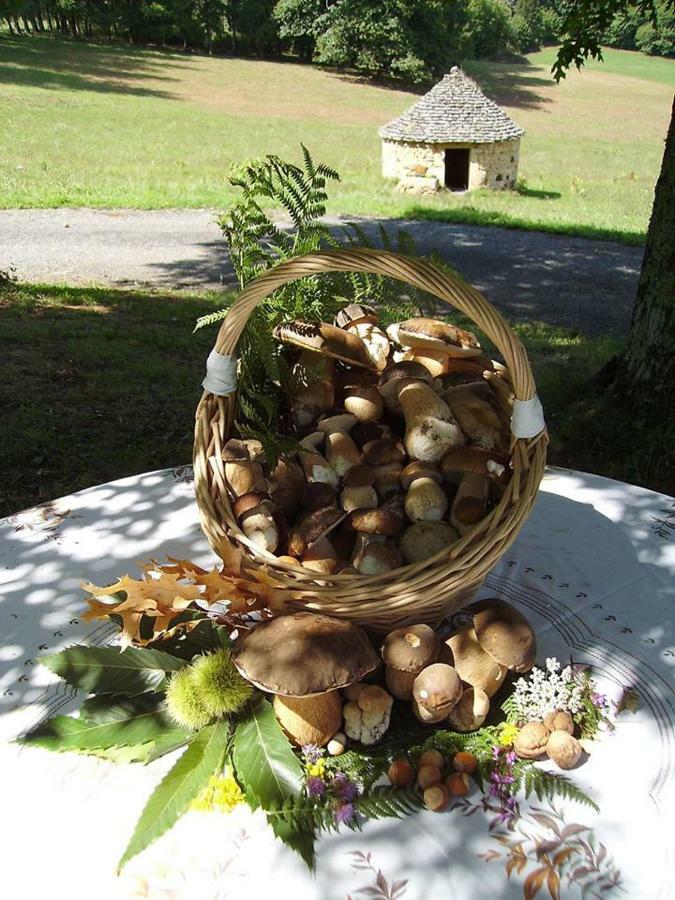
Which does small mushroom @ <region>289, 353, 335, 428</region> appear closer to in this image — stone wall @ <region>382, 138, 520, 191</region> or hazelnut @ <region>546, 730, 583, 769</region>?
hazelnut @ <region>546, 730, 583, 769</region>

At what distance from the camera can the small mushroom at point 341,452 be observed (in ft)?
5.71

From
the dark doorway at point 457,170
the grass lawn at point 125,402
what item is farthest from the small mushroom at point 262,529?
the dark doorway at point 457,170

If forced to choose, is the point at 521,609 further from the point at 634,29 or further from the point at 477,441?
the point at 634,29

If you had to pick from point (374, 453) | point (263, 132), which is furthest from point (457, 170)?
point (374, 453)

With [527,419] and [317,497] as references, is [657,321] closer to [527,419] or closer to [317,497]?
[527,419]

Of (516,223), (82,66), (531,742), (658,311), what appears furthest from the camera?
(82,66)

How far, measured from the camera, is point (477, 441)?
1.79m

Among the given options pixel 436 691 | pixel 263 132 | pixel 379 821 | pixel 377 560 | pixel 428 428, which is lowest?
pixel 263 132

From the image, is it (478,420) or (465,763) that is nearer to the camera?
(465,763)

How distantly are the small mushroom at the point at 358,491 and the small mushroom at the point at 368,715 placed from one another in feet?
1.30

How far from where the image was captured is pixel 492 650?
1.42 meters

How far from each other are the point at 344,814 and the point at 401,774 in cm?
12

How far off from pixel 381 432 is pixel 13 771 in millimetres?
1034

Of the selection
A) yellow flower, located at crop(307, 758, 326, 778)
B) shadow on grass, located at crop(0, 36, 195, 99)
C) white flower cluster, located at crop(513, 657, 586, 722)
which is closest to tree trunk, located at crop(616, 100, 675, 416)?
white flower cluster, located at crop(513, 657, 586, 722)
